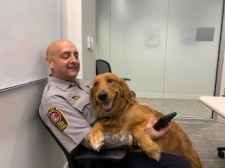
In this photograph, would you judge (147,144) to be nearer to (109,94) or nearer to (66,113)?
(109,94)

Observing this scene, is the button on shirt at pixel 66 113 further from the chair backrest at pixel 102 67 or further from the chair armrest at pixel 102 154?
the chair backrest at pixel 102 67

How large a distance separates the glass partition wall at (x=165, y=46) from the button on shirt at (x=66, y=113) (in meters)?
2.61

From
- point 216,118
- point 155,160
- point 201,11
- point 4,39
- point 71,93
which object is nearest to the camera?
point 4,39

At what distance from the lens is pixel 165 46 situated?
374 cm

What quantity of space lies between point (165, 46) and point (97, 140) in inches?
117

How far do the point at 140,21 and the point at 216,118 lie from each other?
2120 millimetres

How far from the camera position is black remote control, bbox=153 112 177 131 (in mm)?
1213

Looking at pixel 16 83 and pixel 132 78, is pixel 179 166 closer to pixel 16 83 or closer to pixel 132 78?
pixel 16 83

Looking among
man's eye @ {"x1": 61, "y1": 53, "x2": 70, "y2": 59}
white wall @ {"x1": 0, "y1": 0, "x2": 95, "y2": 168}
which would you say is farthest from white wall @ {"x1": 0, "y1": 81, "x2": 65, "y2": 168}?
man's eye @ {"x1": 61, "y1": 53, "x2": 70, "y2": 59}

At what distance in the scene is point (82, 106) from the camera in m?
1.34

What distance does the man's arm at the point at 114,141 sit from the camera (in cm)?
113

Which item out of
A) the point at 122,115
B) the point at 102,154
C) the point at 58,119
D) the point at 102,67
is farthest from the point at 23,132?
the point at 102,67

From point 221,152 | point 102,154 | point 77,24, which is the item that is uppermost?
point 77,24

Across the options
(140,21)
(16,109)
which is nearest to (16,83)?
(16,109)
